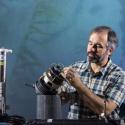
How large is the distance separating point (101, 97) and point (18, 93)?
671 mm

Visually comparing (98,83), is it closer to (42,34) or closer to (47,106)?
(47,106)

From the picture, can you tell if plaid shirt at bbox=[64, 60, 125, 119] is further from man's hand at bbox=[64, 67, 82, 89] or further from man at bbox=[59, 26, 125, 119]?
man's hand at bbox=[64, 67, 82, 89]

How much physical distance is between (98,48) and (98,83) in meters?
0.16

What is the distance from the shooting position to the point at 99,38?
1.74m

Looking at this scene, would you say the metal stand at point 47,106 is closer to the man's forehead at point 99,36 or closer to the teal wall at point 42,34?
the man's forehead at point 99,36

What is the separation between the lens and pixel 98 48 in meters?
1.71

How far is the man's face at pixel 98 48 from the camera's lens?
168 centimetres

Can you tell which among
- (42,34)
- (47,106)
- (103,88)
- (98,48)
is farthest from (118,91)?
(42,34)

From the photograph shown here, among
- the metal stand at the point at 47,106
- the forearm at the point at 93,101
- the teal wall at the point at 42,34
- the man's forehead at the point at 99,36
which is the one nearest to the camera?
the metal stand at the point at 47,106

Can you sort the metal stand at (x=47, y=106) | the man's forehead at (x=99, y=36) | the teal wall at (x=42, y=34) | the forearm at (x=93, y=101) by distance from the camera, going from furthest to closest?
1. the teal wall at (x=42, y=34)
2. the man's forehead at (x=99, y=36)
3. the forearm at (x=93, y=101)
4. the metal stand at (x=47, y=106)

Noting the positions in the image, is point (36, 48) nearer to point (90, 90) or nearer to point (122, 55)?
point (122, 55)

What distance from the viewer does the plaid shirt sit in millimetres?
1701

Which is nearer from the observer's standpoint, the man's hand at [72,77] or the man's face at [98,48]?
the man's hand at [72,77]

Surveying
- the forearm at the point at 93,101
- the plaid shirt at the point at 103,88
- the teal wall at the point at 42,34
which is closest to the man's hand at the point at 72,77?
the forearm at the point at 93,101
